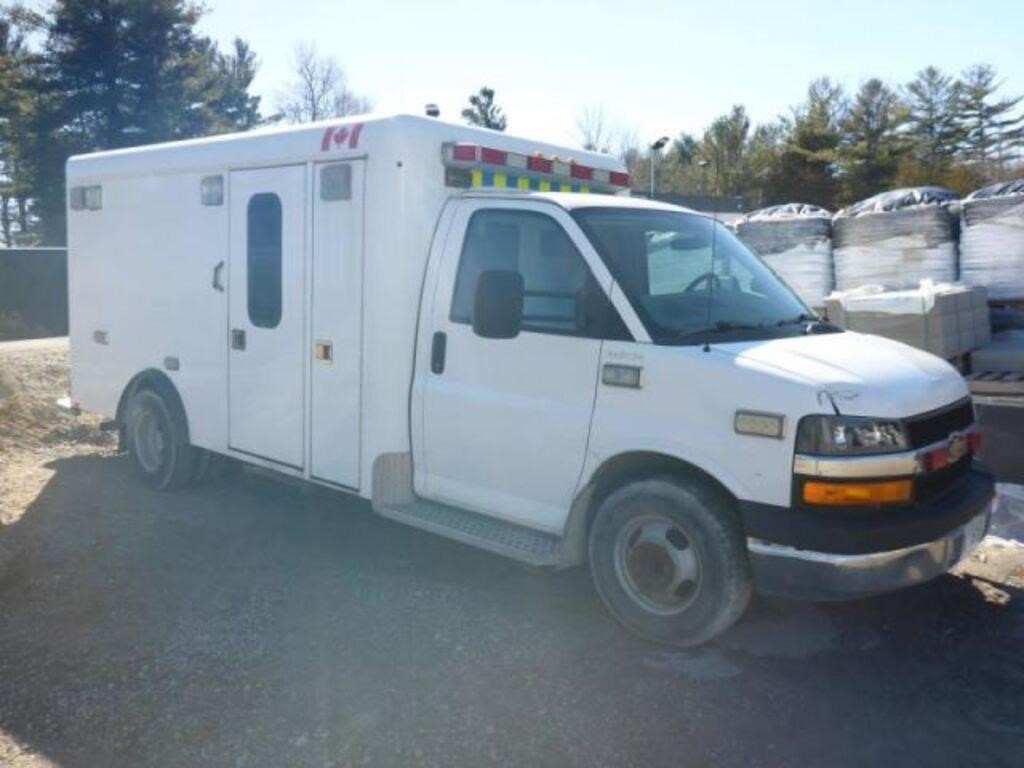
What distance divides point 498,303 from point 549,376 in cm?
44

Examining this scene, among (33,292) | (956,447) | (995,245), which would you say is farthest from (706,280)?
(33,292)

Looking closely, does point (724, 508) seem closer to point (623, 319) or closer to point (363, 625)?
point (623, 319)

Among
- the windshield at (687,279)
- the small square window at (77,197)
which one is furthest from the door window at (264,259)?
the small square window at (77,197)

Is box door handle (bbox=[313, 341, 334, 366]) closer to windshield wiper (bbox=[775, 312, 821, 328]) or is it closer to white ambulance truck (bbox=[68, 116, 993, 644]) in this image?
white ambulance truck (bbox=[68, 116, 993, 644])

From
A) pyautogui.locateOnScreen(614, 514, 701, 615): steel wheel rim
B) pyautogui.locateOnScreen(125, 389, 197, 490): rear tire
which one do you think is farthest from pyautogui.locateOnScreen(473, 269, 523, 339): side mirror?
pyautogui.locateOnScreen(125, 389, 197, 490): rear tire

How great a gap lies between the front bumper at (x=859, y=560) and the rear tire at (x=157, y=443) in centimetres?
446

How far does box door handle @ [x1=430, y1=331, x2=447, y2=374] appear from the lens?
5.11 meters

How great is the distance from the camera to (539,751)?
3590 mm

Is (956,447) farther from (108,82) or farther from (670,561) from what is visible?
(108,82)

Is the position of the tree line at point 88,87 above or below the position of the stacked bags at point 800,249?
above

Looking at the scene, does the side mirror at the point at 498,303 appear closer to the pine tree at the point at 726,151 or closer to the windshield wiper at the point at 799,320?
the windshield wiper at the point at 799,320

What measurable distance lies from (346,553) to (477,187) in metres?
2.33

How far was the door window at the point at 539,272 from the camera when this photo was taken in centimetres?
455

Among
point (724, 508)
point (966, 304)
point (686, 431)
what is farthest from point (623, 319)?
point (966, 304)
